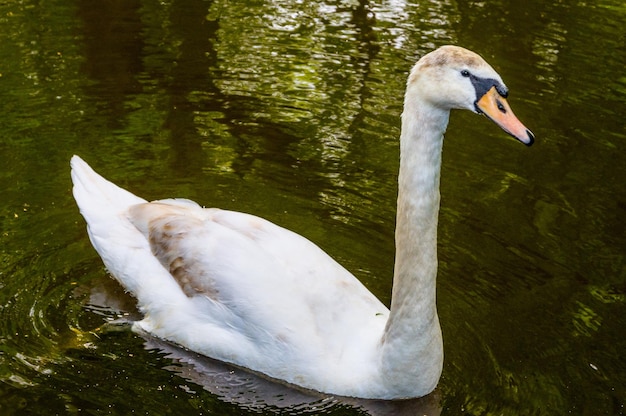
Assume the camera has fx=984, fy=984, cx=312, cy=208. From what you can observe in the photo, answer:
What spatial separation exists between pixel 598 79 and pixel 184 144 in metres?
5.17

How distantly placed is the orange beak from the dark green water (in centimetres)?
180

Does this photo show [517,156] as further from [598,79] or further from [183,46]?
[183,46]

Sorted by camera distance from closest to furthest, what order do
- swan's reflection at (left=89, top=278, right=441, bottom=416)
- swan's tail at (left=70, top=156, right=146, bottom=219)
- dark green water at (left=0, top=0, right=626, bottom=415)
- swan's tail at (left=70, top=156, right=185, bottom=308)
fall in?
1. swan's reflection at (left=89, top=278, right=441, bottom=416)
2. dark green water at (left=0, top=0, right=626, bottom=415)
3. swan's tail at (left=70, top=156, right=185, bottom=308)
4. swan's tail at (left=70, top=156, right=146, bottom=219)

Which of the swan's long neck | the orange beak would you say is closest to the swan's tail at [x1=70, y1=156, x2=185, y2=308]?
the swan's long neck

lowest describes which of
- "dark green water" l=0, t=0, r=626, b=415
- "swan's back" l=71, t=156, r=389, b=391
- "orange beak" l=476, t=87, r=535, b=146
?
"dark green water" l=0, t=0, r=626, b=415

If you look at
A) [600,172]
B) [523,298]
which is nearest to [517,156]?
[600,172]

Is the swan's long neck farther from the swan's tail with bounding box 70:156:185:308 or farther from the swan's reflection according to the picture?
the swan's tail with bounding box 70:156:185:308

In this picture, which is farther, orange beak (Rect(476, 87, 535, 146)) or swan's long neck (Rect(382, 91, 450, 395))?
swan's long neck (Rect(382, 91, 450, 395))

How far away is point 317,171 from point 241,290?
118 inches

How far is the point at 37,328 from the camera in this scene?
6.53 meters

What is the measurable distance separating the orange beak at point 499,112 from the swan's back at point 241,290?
1658 mm

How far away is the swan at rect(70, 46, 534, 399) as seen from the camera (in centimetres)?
542

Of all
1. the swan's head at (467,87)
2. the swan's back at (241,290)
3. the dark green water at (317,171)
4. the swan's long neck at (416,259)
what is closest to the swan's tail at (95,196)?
the swan's back at (241,290)

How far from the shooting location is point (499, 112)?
524 cm
